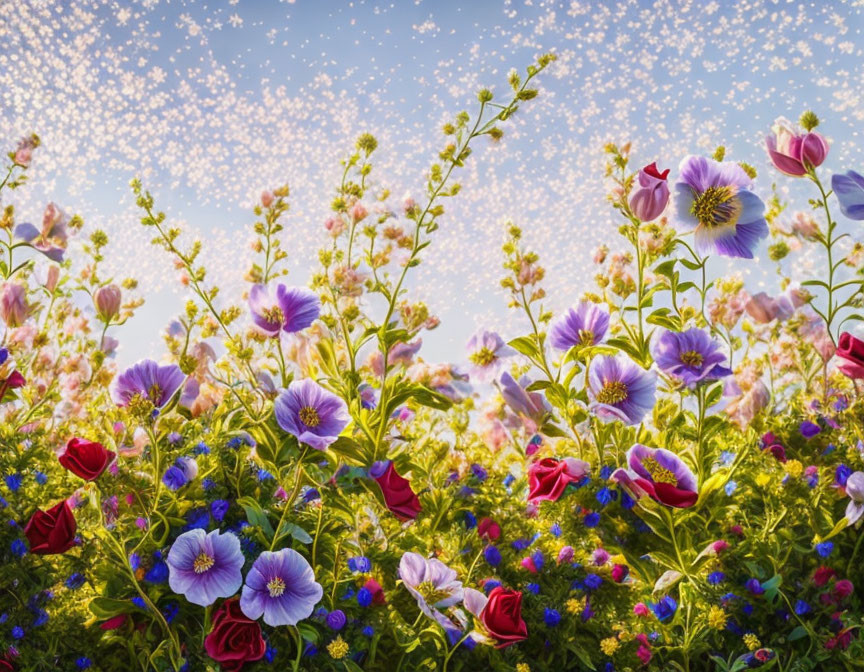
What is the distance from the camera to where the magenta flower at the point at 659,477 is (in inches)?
66.5

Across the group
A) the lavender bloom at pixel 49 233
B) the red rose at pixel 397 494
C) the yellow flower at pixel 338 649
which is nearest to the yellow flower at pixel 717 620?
the red rose at pixel 397 494

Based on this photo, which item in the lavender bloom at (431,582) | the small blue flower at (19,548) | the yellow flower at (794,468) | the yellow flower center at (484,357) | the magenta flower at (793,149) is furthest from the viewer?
the yellow flower center at (484,357)

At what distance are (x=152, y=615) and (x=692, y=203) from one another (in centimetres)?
142

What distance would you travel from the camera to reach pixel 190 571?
60.9 inches

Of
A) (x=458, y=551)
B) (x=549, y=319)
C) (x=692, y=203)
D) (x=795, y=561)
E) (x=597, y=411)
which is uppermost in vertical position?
(x=692, y=203)

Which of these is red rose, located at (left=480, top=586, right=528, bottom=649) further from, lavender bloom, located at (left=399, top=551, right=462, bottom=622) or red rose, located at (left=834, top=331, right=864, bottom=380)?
red rose, located at (left=834, top=331, right=864, bottom=380)

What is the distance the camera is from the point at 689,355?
1803 millimetres

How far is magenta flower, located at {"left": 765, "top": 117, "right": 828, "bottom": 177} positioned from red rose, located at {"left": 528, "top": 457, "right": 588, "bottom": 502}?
2.74 ft

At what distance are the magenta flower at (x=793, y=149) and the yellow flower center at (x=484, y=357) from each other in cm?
81

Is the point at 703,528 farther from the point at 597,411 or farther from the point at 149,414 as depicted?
the point at 149,414

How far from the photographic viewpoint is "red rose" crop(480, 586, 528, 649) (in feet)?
5.16

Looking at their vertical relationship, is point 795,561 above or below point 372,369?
below

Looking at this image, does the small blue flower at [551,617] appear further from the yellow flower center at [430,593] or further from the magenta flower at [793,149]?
the magenta flower at [793,149]

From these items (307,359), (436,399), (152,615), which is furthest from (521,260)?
(152,615)
